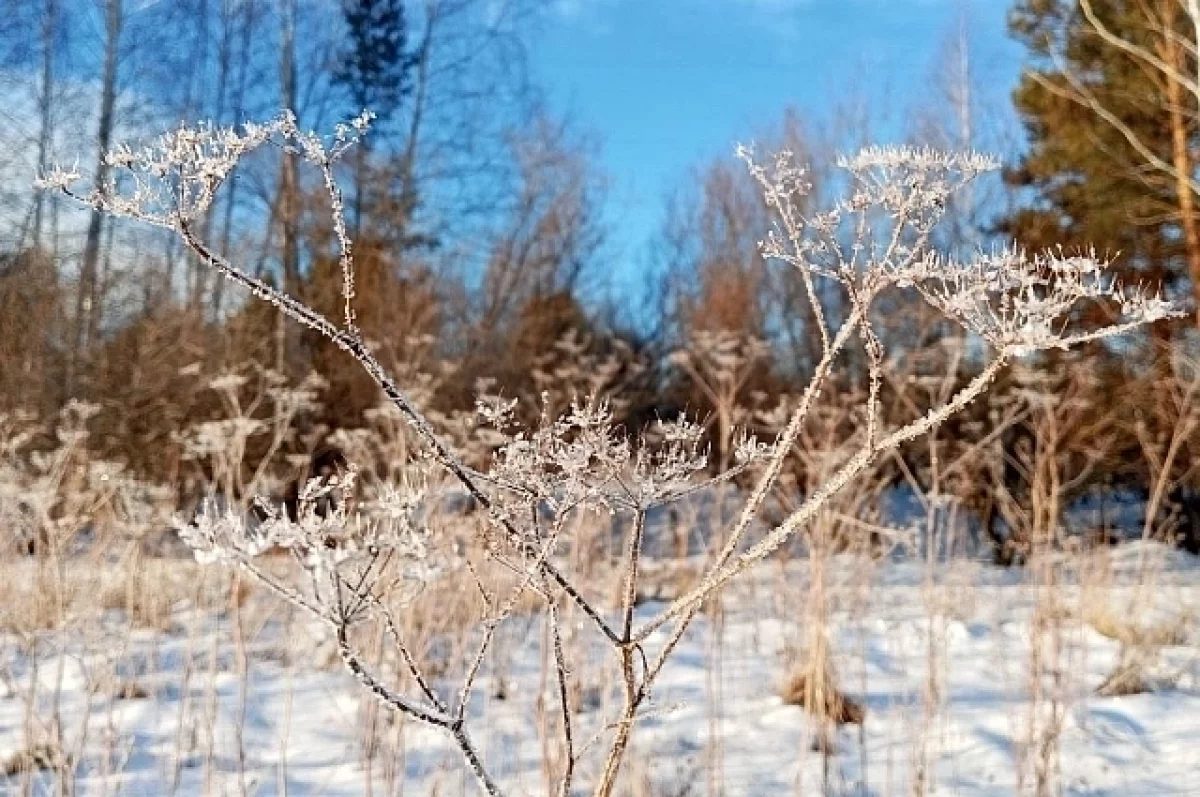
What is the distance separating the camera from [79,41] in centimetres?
972

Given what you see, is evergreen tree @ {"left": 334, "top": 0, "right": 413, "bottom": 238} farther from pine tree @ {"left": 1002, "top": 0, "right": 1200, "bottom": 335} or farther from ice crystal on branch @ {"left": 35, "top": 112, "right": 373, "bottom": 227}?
ice crystal on branch @ {"left": 35, "top": 112, "right": 373, "bottom": 227}

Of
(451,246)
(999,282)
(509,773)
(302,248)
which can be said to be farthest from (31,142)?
(999,282)

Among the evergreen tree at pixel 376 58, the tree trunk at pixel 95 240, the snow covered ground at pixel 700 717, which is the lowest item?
the snow covered ground at pixel 700 717

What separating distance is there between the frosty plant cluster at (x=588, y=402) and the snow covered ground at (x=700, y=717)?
1.21m

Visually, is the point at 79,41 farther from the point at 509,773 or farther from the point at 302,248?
the point at 509,773

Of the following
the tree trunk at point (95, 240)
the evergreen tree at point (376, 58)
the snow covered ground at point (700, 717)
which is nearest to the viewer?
the snow covered ground at point (700, 717)

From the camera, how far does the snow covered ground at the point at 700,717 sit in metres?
2.69

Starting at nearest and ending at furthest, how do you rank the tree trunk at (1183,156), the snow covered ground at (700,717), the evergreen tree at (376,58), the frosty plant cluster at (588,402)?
the frosty plant cluster at (588,402)
the snow covered ground at (700,717)
the tree trunk at (1183,156)
the evergreen tree at (376,58)

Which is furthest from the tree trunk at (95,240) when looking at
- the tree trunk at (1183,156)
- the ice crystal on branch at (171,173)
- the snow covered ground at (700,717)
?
the ice crystal on branch at (171,173)

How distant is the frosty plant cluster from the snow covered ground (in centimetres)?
121

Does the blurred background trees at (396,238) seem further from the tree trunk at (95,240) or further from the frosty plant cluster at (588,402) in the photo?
the frosty plant cluster at (588,402)

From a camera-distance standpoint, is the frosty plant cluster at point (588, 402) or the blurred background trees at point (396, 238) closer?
the frosty plant cluster at point (588, 402)

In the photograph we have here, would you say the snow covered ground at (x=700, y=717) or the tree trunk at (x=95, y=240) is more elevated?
the tree trunk at (x=95, y=240)

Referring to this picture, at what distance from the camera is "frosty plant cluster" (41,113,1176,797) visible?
0.83 m
